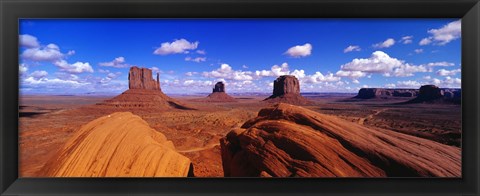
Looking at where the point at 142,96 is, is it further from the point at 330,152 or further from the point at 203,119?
the point at 330,152

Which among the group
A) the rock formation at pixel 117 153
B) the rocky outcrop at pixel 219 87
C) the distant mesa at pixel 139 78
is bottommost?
the rock formation at pixel 117 153

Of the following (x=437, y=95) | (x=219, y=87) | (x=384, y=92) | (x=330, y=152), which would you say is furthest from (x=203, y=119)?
(x=437, y=95)

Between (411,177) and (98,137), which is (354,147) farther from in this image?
(98,137)

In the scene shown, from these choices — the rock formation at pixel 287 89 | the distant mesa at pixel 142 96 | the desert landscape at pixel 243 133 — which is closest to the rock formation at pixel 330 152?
the desert landscape at pixel 243 133

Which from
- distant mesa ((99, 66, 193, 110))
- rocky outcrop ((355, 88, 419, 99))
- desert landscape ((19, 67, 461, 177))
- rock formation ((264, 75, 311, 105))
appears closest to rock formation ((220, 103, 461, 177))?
desert landscape ((19, 67, 461, 177))

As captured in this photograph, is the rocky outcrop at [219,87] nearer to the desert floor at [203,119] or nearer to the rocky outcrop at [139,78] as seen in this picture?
the desert floor at [203,119]

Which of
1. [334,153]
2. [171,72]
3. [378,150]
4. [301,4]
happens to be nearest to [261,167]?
[334,153]

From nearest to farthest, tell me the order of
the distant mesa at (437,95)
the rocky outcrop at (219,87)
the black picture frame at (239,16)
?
the black picture frame at (239,16), the distant mesa at (437,95), the rocky outcrop at (219,87)

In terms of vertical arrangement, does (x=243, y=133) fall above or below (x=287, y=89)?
below
